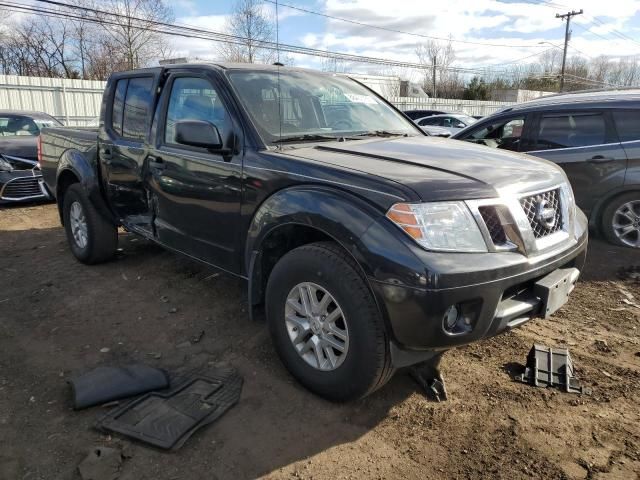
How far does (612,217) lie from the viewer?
18.5 ft

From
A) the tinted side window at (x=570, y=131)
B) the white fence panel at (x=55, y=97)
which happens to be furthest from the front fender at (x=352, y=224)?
the white fence panel at (x=55, y=97)

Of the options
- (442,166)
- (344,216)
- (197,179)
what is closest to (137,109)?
(197,179)

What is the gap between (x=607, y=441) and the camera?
2.51m

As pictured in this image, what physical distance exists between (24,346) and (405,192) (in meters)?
3.00

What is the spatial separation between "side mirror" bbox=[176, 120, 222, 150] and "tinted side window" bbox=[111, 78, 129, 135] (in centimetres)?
168

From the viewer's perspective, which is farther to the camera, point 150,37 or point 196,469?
point 150,37

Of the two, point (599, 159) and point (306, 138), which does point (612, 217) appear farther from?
point (306, 138)

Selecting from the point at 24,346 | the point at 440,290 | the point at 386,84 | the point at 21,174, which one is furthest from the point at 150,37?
the point at 440,290

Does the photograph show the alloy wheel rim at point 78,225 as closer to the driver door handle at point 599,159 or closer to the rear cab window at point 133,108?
the rear cab window at point 133,108

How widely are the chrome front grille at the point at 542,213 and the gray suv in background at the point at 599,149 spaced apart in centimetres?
323

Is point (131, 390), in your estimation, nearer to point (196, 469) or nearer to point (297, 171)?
point (196, 469)

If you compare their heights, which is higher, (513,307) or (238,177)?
(238,177)

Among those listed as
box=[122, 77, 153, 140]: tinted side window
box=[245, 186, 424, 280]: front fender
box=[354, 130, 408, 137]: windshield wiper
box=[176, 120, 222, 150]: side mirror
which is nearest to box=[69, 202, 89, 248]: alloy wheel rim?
box=[122, 77, 153, 140]: tinted side window

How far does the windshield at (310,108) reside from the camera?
3.38 m
